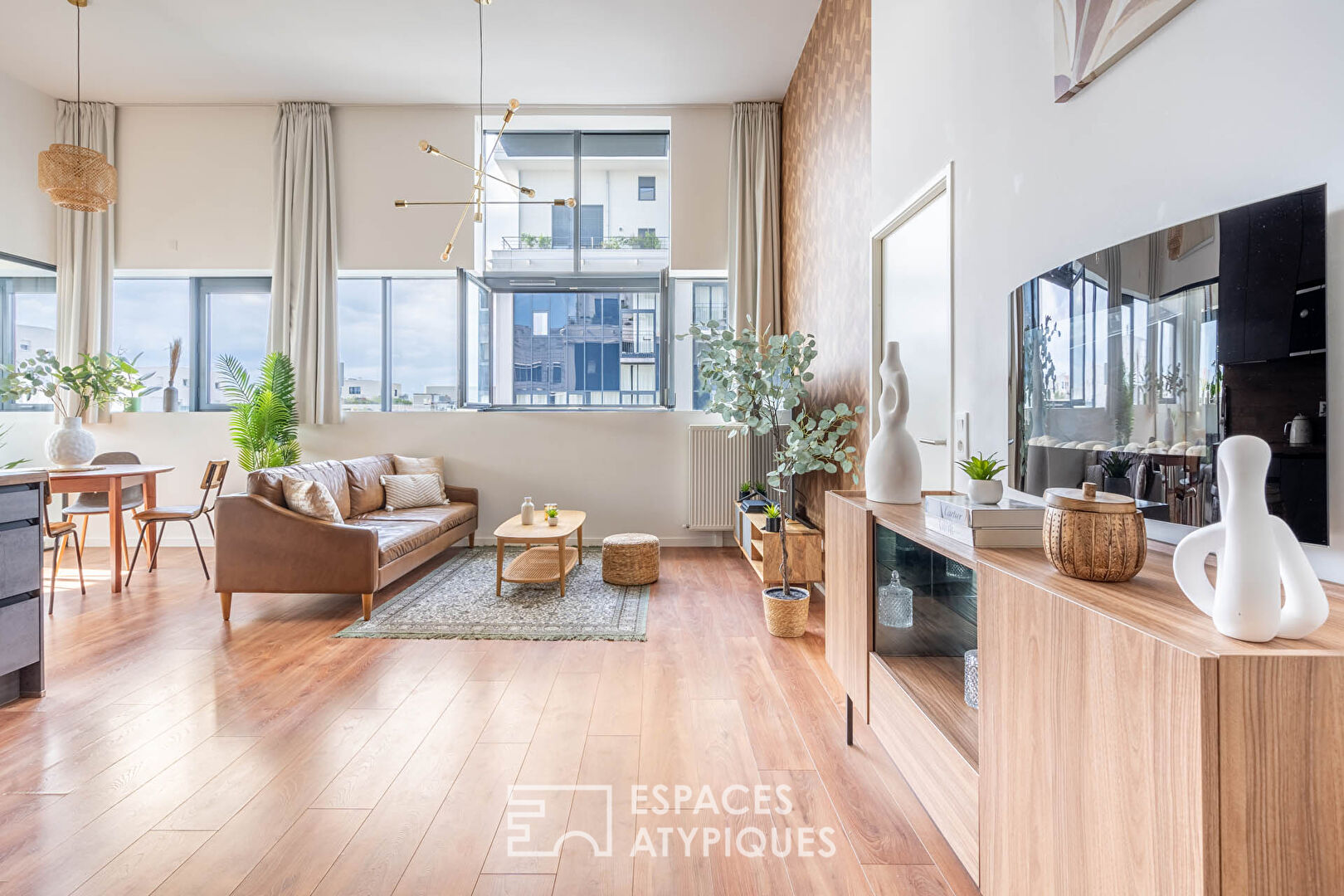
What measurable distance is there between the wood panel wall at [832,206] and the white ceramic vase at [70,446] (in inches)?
186

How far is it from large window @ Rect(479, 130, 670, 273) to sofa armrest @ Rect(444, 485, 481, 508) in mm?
1929

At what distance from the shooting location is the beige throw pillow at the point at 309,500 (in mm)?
3465

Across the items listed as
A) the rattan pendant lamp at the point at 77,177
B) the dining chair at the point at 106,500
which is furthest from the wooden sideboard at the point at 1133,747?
the rattan pendant lamp at the point at 77,177

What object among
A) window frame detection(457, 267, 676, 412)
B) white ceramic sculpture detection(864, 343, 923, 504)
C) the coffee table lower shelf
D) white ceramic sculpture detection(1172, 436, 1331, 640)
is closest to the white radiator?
window frame detection(457, 267, 676, 412)

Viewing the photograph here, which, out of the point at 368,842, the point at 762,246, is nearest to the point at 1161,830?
the point at 368,842

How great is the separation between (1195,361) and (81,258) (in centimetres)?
719

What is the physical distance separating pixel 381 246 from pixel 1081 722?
573cm

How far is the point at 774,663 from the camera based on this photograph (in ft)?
9.13

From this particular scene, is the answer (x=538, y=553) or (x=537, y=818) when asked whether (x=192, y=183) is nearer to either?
(x=538, y=553)

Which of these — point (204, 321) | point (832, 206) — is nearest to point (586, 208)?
point (832, 206)

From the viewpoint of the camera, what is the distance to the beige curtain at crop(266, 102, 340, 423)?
5137mm

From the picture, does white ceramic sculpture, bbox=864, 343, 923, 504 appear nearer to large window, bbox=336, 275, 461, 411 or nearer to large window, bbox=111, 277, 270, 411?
large window, bbox=336, 275, 461, 411

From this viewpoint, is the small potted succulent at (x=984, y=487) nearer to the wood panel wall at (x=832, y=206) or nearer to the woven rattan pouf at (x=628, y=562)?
the wood panel wall at (x=832, y=206)

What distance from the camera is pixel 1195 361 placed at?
42.8 inches
